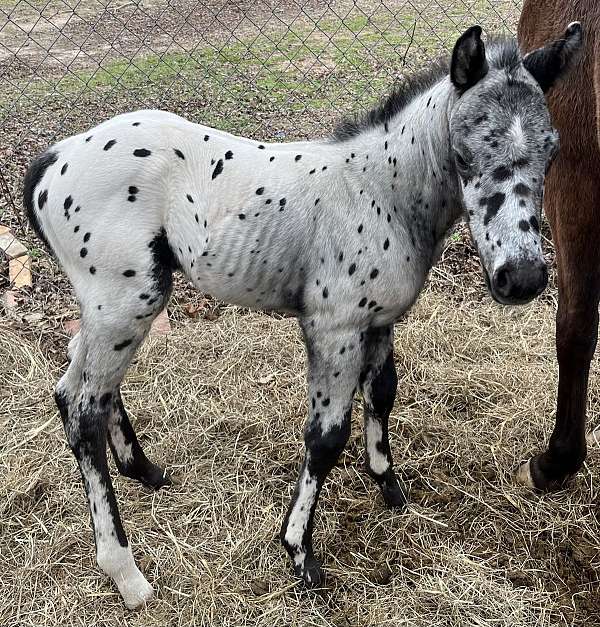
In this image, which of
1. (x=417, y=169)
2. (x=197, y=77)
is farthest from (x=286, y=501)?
(x=197, y=77)

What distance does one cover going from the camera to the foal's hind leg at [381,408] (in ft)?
8.91

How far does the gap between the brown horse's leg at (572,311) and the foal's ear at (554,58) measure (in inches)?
25.0

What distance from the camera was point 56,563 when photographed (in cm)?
269

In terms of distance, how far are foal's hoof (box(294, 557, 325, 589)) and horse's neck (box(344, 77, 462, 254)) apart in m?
1.32

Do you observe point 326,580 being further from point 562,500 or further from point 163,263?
point 163,263

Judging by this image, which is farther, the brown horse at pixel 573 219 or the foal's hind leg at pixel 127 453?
the foal's hind leg at pixel 127 453

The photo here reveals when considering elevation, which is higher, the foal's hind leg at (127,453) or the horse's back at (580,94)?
the horse's back at (580,94)

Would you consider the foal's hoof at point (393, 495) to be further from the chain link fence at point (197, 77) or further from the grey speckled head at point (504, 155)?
the chain link fence at point (197, 77)

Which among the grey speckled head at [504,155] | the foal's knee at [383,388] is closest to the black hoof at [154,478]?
the foal's knee at [383,388]

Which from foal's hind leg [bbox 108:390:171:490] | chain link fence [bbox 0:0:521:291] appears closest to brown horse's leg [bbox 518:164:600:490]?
foal's hind leg [bbox 108:390:171:490]

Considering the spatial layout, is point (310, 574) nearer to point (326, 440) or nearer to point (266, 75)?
point (326, 440)

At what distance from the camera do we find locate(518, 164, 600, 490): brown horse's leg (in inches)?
98.8

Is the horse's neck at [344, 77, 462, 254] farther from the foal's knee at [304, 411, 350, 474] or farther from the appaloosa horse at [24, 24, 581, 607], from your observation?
the foal's knee at [304, 411, 350, 474]

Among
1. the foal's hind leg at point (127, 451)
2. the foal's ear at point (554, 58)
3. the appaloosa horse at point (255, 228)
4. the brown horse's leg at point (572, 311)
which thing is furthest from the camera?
the foal's hind leg at point (127, 451)
